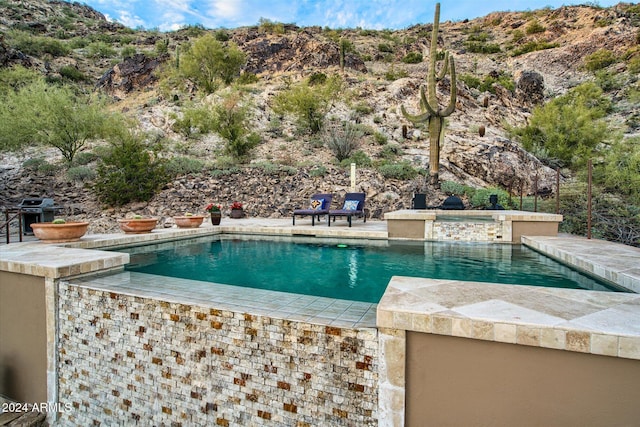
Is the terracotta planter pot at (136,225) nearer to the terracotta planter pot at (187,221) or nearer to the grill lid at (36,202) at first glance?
the terracotta planter pot at (187,221)

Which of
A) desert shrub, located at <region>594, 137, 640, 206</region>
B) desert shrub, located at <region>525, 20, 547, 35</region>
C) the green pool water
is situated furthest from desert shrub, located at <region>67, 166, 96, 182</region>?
desert shrub, located at <region>525, 20, 547, 35</region>

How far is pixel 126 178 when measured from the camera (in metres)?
10.7

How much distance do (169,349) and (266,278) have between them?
152 cm

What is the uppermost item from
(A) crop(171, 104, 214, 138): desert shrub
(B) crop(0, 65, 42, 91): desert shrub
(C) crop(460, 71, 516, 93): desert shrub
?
(C) crop(460, 71, 516, 93): desert shrub

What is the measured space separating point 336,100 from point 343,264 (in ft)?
49.2

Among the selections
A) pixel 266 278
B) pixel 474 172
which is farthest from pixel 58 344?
pixel 474 172

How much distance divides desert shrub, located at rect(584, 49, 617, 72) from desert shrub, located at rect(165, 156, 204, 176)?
28.0 metres

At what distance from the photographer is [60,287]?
3.04m

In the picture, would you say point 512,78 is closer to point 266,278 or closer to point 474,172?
point 474,172

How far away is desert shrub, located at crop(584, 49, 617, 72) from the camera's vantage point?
2341 cm

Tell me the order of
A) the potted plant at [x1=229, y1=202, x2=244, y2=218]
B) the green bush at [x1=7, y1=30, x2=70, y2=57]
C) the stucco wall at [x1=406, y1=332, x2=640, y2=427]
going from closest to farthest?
the stucco wall at [x1=406, y1=332, x2=640, y2=427], the potted plant at [x1=229, y1=202, x2=244, y2=218], the green bush at [x1=7, y1=30, x2=70, y2=57]

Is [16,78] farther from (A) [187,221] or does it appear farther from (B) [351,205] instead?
(B) [351,205]

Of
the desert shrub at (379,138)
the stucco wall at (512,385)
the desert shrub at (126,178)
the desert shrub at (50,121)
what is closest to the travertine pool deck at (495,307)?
the stucco wall at (512,385)

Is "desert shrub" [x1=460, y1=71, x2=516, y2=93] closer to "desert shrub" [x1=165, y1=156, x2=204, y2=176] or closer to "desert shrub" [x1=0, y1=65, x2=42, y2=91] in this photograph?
"desert shrub" [x1=165, y1=156, x2=204, y2=176]
